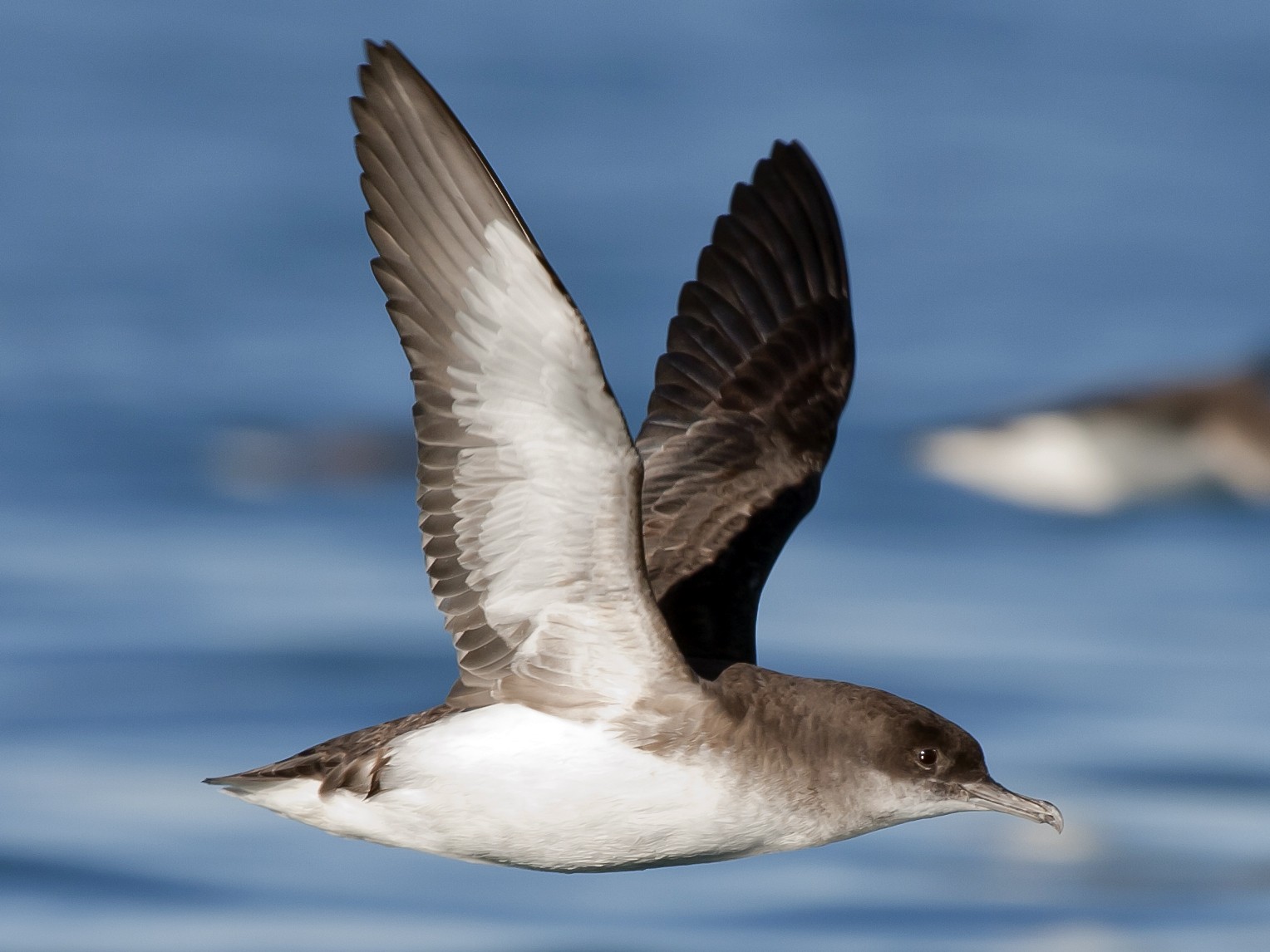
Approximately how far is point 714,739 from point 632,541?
3.17 feet

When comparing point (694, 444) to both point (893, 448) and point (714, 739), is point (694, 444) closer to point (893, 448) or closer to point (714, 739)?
point (714, 739)

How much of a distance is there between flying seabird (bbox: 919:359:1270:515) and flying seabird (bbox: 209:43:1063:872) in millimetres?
22319

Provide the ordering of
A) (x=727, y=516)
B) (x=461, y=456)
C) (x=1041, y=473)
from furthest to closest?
(x=1041, y=473), (x=727, y=516), (x=461, y=456)

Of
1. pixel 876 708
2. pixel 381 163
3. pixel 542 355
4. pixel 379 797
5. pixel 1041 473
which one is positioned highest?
pixel 1041 473

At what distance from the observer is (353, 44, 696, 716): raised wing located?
836 centimetres

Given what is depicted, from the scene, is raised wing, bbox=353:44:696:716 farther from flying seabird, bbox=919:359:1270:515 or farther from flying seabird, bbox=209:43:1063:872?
flying seabird, bbox=919:359:1270:515

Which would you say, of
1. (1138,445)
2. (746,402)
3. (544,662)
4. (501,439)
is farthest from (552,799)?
(1138,445)

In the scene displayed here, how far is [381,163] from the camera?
27.6ft

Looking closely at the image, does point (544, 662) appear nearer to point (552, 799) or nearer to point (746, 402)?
point (552, 799)

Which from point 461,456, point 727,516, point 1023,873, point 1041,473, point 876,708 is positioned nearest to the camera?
point 461,456

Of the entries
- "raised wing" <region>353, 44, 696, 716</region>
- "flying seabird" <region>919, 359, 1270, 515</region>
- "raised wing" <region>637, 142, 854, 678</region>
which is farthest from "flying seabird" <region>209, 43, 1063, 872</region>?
"flying seabird" <region>919, 359, 1270, 515</region>

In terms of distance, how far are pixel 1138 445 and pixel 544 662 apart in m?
24.2

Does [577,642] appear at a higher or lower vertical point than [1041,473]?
lower

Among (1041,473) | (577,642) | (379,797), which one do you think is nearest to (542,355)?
(577,642)
